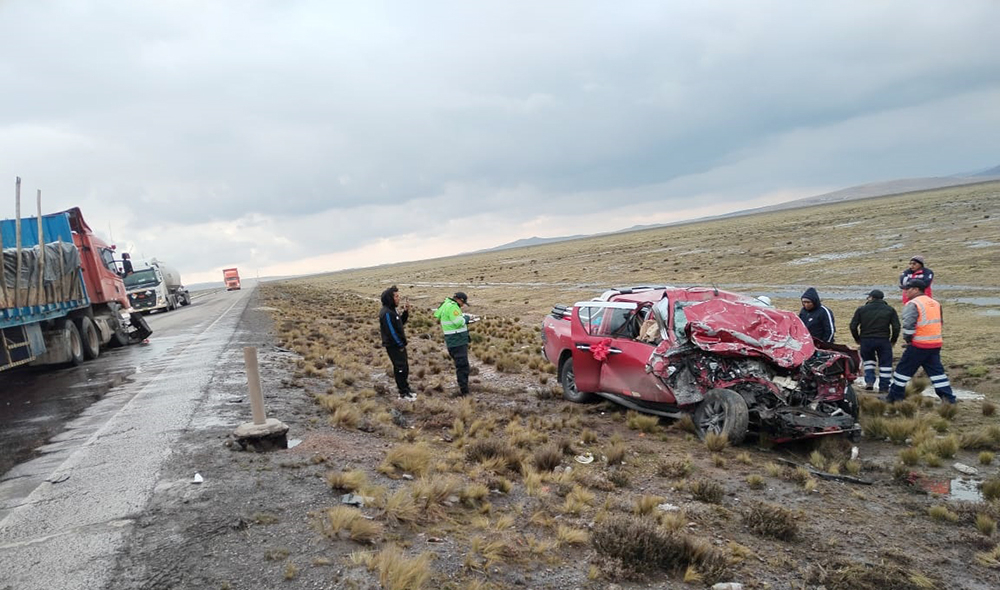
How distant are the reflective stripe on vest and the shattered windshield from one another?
122 feet

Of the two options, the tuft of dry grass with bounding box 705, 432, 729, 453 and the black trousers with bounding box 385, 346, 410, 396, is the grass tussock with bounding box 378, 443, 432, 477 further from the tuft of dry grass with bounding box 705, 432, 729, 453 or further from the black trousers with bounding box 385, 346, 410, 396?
the black trousers with bounding box 385, 346, 410, 396

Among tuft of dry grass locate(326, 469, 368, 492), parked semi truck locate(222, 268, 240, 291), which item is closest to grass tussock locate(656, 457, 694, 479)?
tuft of dry grass locate(326, 469, 368, 492)

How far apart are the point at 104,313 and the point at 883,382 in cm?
1884

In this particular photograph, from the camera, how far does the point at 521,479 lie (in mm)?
6562

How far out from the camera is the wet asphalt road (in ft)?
13.6

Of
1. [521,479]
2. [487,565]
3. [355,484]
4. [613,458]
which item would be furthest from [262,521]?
[613,458]

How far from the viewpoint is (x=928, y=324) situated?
8.95 m

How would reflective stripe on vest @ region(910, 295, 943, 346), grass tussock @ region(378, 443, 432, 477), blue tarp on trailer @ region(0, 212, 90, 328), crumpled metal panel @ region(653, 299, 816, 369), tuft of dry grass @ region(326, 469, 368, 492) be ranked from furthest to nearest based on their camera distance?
blue tarp on trailer @ region(0, 212, 90, 328) → reflective stripe on vest @ region(910, 295, 943, 346) → crumpled metal panel @ region(653, 299, 816, 369) → grass tussock @ region(378, 443, 432, 477) → tuft of dry grass @ region(326, 469, 368, 492)

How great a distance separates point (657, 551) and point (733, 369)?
12.1 ft

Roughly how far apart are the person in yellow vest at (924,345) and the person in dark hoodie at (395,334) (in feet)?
24.7

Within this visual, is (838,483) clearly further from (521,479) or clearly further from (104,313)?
(104,313)

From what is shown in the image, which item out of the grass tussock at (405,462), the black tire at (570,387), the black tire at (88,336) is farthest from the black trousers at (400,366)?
the black tire at (88,336)

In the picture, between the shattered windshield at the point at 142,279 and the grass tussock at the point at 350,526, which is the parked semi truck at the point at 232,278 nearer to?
the shattered windshield at the point at 142,279

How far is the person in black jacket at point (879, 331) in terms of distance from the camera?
995 cm
